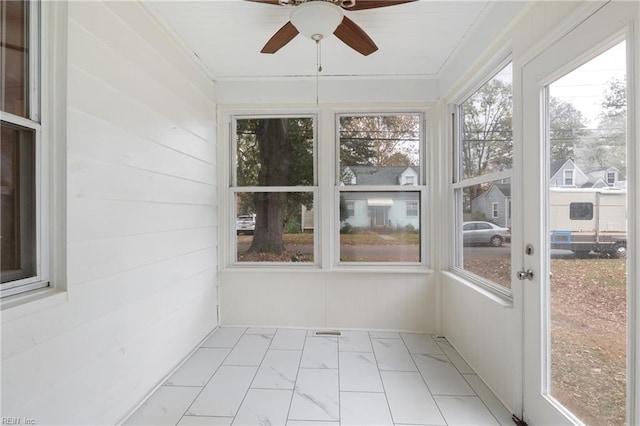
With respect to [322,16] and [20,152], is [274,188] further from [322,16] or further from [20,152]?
[20,152]

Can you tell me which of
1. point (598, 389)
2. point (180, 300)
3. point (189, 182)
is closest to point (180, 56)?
point (189, 182)

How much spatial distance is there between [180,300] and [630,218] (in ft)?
8.54

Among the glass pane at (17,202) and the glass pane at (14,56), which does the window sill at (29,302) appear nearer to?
the glass pane at (17,202)

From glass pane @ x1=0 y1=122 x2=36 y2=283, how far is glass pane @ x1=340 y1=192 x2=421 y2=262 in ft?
7.49

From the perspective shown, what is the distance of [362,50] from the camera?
1.96m

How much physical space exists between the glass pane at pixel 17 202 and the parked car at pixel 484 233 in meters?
2.55

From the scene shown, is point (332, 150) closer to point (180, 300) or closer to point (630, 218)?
point (180, 300)

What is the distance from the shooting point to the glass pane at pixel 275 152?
2992 millimetres

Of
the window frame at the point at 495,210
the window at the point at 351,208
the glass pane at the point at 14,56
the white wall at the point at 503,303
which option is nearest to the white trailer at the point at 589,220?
the white wall at the point at 503,303

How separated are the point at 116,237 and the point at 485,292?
2.38 metres

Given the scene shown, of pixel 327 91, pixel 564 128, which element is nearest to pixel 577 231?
pixel 564 128

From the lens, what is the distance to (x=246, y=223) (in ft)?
9.99

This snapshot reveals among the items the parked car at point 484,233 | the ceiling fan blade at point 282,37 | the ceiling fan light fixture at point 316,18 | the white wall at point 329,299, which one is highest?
the ceiling fan blade at point 282,37

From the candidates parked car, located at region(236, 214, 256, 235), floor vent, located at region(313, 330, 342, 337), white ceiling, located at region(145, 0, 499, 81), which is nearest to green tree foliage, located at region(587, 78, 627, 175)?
white ceiling, located at region(145, 0, 499, 81)
